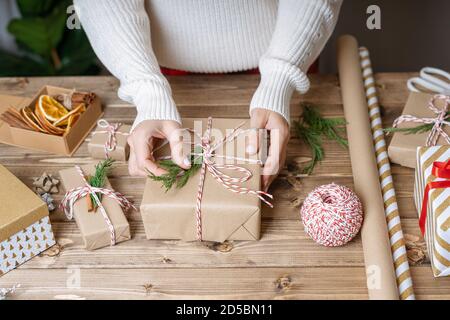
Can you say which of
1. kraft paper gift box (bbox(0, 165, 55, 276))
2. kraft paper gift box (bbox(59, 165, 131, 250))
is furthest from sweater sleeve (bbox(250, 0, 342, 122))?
kraft paper gift box (bbox(0, 165, 55, 276))

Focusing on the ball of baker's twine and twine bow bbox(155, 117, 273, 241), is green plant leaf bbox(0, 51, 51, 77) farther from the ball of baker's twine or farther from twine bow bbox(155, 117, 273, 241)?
the ball of baker's twine

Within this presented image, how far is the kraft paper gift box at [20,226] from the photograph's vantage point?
3.27 feet

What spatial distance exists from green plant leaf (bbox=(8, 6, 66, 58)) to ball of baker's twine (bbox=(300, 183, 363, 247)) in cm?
144

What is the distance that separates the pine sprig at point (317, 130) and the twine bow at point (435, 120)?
122mm

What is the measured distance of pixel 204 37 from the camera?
52.1 inches

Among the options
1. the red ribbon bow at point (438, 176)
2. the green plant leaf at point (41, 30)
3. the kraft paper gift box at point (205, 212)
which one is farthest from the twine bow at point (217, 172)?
the green plant leaf at point (41, 30)

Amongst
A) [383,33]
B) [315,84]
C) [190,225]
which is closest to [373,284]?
[190,225]

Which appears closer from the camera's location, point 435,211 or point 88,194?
point 435,211

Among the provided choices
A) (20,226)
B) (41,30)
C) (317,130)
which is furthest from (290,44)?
(41,30)

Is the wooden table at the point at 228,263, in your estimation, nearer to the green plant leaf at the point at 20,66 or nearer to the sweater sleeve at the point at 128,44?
the sweater sleeve at the point at 128,44

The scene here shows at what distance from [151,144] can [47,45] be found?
4.04 feet

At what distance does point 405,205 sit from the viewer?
1.12 m

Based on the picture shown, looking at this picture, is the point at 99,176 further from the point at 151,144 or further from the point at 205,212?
the point at 205,212
